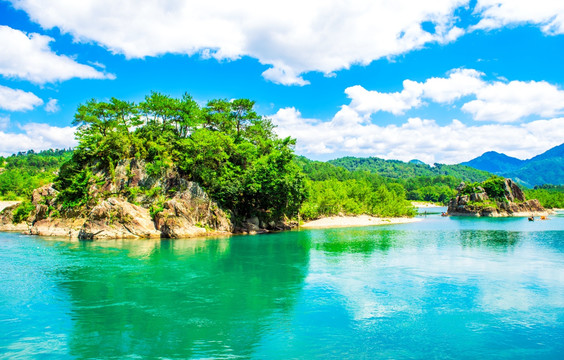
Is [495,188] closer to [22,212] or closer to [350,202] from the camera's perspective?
[350,202]

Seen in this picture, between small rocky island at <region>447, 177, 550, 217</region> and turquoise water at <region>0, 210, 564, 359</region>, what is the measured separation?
90.4 metres

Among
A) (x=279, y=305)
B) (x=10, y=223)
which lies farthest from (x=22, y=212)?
(x=279, y=305)

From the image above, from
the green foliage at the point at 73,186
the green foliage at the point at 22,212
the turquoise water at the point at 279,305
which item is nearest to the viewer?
the turquoise water at the point at 279,305

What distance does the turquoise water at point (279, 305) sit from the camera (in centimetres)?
1371

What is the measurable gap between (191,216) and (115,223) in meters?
9.73

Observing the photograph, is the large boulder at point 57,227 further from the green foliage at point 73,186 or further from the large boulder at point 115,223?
the large boulder at point 115,223

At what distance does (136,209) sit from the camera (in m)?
47.7

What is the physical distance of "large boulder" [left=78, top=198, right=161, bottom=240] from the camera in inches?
1747

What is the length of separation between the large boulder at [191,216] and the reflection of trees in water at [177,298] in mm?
10876

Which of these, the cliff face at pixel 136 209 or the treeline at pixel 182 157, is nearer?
the cliff face at pixel 136 209

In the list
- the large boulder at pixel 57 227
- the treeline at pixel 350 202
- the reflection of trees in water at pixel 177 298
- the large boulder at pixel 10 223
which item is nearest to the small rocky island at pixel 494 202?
the treeline at pixel 350 202

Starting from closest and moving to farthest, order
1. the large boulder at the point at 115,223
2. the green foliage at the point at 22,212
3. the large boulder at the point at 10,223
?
the large boulder at the point at 115,223 < the large boulder at the point at 10,223 < the green foliage at the point at 22,212

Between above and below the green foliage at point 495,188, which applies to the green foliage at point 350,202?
below

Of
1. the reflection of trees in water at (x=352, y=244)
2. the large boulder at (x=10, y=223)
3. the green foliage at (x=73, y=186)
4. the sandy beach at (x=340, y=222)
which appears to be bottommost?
the reflection of trees in water at (x=352, y=244)
